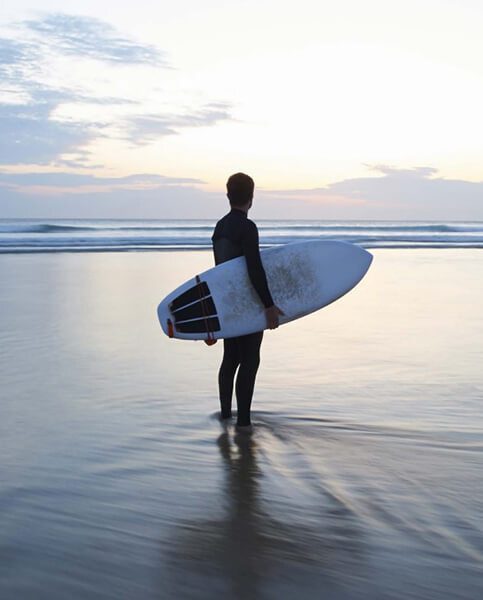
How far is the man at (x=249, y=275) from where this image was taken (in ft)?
14.0

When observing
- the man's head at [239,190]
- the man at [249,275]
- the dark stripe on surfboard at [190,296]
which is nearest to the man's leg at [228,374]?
the man at [249,275]

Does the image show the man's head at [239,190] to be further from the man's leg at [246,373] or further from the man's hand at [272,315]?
the man's leg at [246,373]

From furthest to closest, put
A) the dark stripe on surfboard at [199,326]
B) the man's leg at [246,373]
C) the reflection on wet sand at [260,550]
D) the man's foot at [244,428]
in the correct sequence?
1. the dark stripe on surfboard at [199,326]
2. the man's leg at [246,373]
3. the man's foot at [244,428]
4. the reflection on wet sand at [260,550]

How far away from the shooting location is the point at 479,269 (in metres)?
16.0

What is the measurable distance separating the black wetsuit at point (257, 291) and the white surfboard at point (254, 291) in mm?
79

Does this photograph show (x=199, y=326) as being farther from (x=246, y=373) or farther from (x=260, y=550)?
(x=260, y=550)

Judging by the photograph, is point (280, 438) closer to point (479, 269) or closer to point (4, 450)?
point (4, 450)

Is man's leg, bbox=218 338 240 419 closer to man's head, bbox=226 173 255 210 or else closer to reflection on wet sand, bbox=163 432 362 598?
man's head, bbox=226 173 255 210

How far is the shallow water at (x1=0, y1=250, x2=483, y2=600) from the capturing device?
8.23ft

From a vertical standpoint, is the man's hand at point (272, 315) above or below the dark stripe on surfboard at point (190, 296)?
below

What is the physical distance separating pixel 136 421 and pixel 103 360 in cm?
201

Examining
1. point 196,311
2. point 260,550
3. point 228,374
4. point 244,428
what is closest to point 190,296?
point 196,311

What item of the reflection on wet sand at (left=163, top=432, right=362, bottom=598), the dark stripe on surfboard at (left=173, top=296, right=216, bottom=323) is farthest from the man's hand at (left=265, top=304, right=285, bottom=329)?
the reflection on wet sand at (left=163, top=432, right=362, bottom=598)

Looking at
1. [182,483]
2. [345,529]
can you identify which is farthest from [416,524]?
[182,483]
